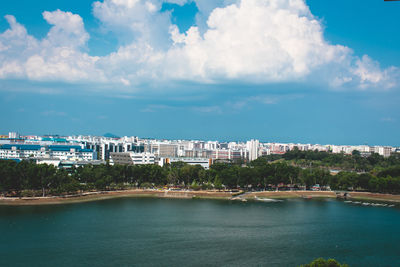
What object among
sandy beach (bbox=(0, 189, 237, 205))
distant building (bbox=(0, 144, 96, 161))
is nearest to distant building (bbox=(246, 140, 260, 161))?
distant building (bbox=(0, 144, 96, 161))

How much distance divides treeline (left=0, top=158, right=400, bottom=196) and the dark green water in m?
2.81

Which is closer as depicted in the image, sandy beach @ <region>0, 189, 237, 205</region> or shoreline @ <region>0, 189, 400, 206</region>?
sandy beach @ <region>0, 189, 237, 205</region>

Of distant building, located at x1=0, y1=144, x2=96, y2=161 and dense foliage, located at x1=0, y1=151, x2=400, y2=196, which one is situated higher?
distant building, located at x1=0, y1=144, x2=96, y2=161

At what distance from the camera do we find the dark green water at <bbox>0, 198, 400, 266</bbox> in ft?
34.4

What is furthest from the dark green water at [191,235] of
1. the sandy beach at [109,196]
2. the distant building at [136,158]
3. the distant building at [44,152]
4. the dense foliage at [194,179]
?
the distant building at [44,152]

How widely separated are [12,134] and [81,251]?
47.5m

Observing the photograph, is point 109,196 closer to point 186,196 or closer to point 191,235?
point 186,196

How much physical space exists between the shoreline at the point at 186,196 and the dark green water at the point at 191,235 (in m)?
1.29

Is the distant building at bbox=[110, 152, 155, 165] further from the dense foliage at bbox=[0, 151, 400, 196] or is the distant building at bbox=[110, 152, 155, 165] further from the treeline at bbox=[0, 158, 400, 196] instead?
the dense foliage at bbox=[0, 151, 400, 196]

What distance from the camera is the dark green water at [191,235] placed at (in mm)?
10500

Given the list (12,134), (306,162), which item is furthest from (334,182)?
(12,134)

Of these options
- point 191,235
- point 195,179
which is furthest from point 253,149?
point 191,235

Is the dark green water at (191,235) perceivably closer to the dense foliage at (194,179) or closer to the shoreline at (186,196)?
the shoreline at (186,196)

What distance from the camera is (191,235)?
12.9m
